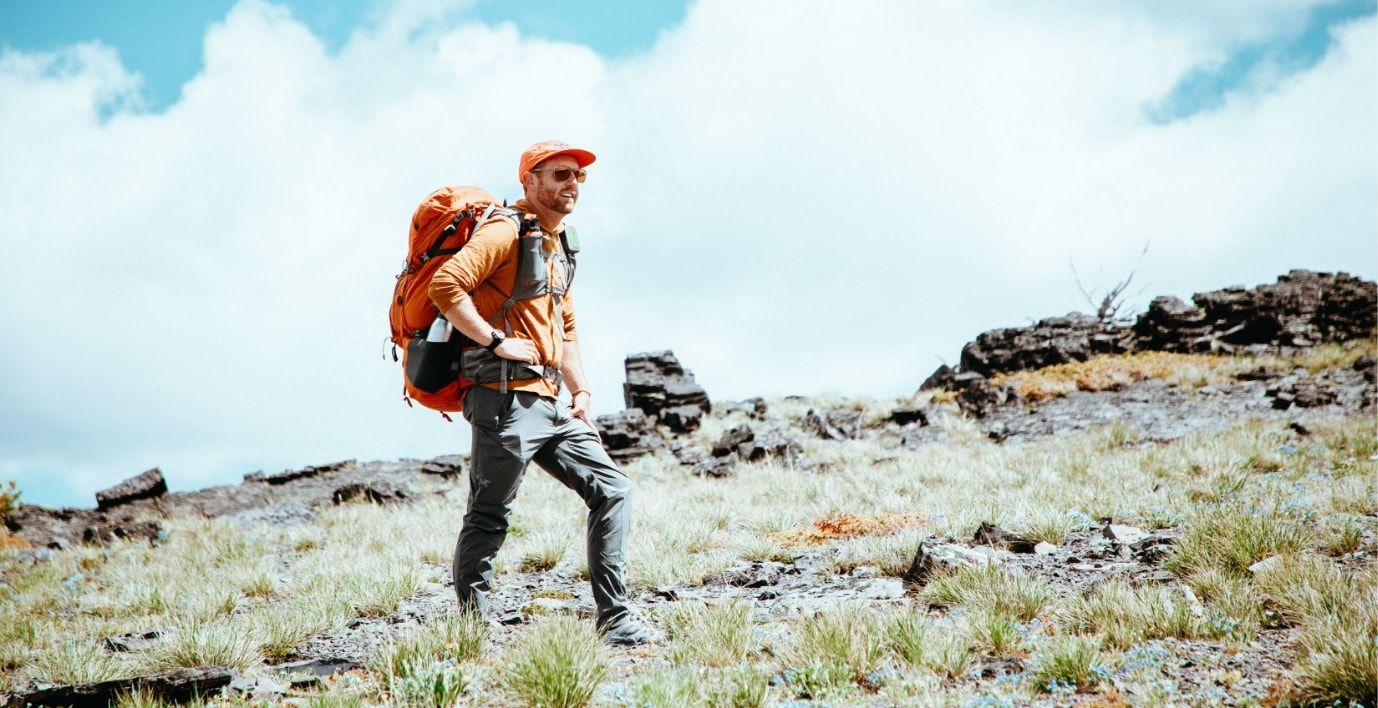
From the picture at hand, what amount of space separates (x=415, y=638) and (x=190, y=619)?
6.35 feet

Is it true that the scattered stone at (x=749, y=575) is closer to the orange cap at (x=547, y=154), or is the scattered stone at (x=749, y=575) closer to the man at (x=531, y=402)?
the man at (x=531, y=402)

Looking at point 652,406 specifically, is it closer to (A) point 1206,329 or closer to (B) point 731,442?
(B) point 731,442

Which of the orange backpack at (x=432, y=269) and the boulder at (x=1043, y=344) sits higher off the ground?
the boulder at (x=1043, y=344)

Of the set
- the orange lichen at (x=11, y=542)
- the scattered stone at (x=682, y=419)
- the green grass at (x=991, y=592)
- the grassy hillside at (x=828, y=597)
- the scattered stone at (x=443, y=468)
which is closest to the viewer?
the grassy hillside at (x=828, y=597)

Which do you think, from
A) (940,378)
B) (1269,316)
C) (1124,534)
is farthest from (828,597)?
(1269,316)

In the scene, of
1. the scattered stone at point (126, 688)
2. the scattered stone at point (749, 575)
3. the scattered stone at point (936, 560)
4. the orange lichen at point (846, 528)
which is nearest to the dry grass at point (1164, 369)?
the orange lichen at point (846, 528)

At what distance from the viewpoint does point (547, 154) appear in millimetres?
4680

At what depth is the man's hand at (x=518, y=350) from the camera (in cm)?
445

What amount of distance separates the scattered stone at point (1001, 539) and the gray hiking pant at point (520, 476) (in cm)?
364

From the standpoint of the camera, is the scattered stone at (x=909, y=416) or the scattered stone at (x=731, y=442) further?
the scattered stone at (x=909, y=416)

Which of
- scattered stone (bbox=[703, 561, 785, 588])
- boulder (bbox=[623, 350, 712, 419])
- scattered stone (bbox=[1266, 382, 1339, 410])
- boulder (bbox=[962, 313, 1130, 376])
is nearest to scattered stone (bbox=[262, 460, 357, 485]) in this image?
boulder (bbox=[623, 350, 712, 419])

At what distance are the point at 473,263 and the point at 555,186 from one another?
0.73 metres

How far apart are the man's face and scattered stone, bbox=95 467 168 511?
1598 cm

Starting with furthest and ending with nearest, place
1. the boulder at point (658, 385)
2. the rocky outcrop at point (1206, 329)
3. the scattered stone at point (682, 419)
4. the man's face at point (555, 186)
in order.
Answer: the rocky outcrop at point (1206, 329) < the boulder at point (658, 385) < the scattered stone at point (682, 419) < the man's face at point (555, 186)
